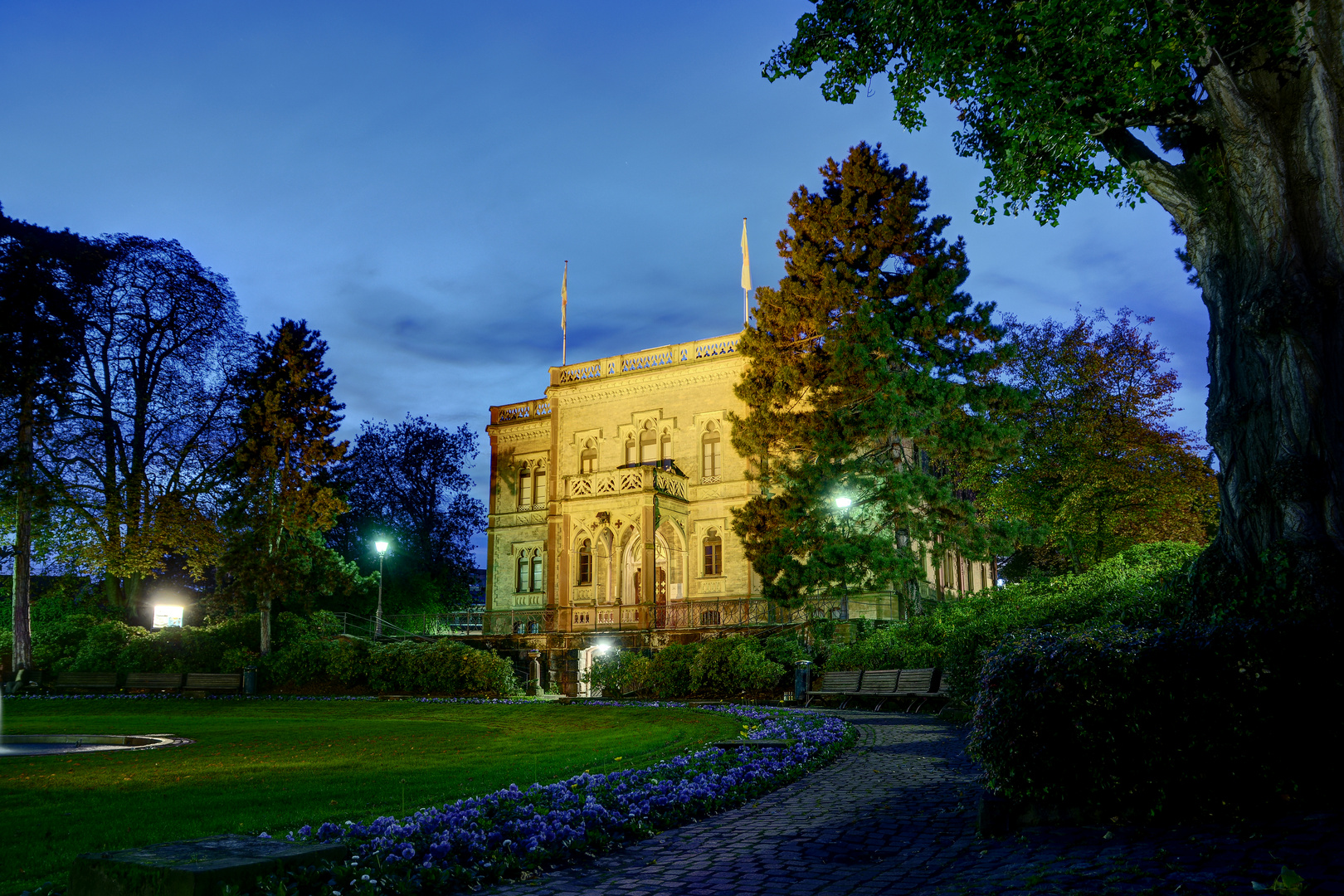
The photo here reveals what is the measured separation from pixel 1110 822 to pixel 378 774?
7283 millimetres

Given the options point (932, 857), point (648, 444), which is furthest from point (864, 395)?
point (932, 857)

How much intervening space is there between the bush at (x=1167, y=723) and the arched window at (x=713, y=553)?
1287 inches

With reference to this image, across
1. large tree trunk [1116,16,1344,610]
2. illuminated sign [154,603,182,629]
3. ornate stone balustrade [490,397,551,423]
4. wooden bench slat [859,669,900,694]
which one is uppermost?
ornate stone balustrade [490,397,551,423]

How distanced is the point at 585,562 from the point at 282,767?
99.7 ft

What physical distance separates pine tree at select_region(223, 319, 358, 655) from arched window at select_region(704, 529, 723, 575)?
14614 millimetres

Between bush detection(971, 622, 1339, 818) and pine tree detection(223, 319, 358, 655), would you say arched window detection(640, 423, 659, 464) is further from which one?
bush detection(971, 622, 1339, 818)

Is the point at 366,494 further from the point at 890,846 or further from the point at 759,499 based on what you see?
the point at 890,846

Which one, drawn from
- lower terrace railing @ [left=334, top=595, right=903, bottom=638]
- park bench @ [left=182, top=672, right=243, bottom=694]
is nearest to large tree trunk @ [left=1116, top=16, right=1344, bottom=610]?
lower terrace railing @ [left=334, top=595, right=903, bottom=638]

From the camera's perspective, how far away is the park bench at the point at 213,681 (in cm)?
2933

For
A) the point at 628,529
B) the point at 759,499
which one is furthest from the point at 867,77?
A: the point at 628,529

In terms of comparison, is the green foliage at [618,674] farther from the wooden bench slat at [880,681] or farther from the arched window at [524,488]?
the arched window at [524,488]

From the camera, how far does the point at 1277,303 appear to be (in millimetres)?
8219

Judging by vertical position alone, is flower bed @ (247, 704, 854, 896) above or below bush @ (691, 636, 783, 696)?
above

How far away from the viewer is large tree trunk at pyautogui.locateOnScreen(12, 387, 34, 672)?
3094 cm
